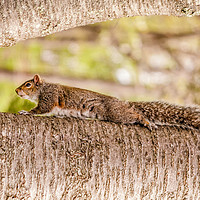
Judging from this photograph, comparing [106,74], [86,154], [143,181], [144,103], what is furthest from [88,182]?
[106,74]

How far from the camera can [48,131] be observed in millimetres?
1195

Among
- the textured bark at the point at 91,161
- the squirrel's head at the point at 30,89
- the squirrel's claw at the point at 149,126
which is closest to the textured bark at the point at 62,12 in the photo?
the textured bark at the point at 91,161

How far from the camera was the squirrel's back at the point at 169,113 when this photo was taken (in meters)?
1.48

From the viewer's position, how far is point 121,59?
4.04 m

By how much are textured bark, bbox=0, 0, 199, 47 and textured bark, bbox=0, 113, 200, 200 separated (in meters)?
0.33

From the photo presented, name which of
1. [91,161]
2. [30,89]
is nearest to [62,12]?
[91,161]

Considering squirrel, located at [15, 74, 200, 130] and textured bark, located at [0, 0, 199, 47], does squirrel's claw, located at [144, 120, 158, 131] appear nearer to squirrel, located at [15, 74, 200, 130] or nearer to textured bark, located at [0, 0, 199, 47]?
squirrel, located at [15, 74, 200, 130]

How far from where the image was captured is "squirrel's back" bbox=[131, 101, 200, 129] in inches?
58.4

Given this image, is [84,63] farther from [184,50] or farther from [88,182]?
[88,182]

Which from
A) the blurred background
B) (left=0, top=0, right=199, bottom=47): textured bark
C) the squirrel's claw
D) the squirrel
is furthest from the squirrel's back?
the blurred background

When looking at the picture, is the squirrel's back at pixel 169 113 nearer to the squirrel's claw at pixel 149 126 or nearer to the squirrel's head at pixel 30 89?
the squirrel's claw at pixel 149 126

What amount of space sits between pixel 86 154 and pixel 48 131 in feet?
0.55

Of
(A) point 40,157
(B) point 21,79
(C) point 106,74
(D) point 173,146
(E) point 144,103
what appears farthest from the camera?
(C) point 106,74

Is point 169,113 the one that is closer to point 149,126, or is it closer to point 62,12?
point 149,126
